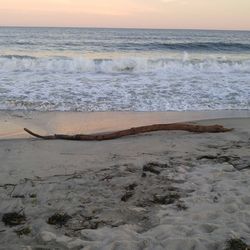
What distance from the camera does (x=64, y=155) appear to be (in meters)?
5.81

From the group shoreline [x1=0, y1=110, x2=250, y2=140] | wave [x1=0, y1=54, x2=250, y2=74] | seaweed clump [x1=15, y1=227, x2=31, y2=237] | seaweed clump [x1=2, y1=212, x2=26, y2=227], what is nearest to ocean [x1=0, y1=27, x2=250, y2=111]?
wave [x1=0, y1=54, x2=250, y2=74]

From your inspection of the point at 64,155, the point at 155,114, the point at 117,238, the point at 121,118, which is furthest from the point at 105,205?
the point at 155,114

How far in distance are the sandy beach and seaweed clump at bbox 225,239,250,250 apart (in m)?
0.03

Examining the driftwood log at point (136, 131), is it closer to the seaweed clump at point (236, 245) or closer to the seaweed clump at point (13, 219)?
the seaweed clump at point (13, 219)

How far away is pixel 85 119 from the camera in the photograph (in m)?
8.42

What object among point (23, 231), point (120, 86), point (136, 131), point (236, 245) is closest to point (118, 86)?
point (120, 86)

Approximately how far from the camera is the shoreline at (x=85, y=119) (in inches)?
296

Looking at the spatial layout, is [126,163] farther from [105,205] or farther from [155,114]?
[155,114]

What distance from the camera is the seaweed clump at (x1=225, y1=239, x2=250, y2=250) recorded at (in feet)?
10.6

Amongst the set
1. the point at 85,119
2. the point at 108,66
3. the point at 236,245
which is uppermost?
the point at 108,66

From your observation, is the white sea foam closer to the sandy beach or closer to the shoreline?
the shoreline

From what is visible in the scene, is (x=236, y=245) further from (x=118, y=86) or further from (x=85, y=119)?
(x=118, y=86)

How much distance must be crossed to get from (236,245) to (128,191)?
145 cm

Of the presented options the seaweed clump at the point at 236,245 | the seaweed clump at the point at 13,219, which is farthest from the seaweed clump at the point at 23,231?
the seaweed clump at the point at 236,245
